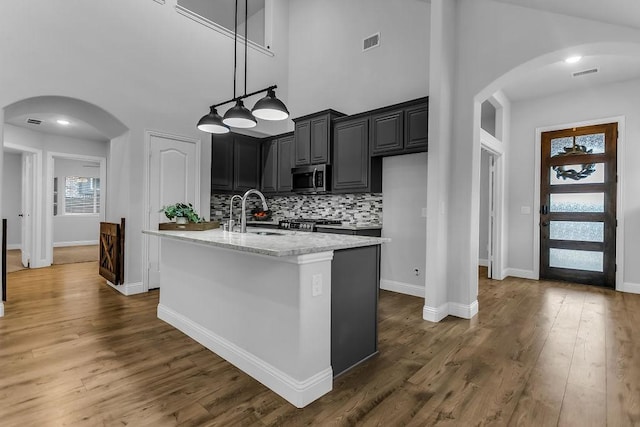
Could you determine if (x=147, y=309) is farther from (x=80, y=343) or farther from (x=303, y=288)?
(x=303, y=288)

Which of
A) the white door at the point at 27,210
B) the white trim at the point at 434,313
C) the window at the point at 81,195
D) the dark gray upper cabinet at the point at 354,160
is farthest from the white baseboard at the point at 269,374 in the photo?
the window at the point at 81,195

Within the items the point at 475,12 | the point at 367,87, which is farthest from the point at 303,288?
the point at 367,87

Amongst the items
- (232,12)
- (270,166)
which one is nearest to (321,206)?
(270,166)

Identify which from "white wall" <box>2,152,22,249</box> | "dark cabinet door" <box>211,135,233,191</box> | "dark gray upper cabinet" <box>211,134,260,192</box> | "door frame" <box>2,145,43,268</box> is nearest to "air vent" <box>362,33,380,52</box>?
"dark gray upper cabinet" <box>211,134,260,192</box>

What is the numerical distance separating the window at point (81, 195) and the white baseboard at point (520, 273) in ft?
35.2

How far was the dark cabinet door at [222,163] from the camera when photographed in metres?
5.39

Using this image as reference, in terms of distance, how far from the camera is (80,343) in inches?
109

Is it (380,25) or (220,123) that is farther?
(380,25)

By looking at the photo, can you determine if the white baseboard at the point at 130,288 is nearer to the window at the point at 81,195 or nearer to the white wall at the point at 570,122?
the white wall at the point at 570,122

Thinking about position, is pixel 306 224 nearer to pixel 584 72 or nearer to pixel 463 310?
pixel 463 310

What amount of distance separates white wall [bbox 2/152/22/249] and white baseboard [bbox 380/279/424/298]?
9.39 metres

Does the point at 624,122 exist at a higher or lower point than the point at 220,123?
higher

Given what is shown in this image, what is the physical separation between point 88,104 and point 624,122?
7312mm

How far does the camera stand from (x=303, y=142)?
5129 millimetres
